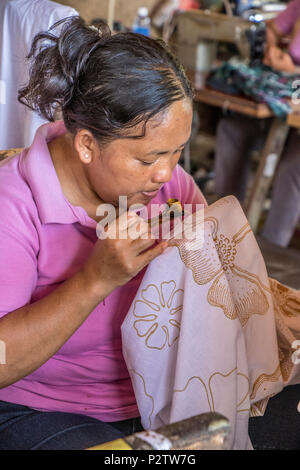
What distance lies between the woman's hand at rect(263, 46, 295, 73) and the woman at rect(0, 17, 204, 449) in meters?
2.11

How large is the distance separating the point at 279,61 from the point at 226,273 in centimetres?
220

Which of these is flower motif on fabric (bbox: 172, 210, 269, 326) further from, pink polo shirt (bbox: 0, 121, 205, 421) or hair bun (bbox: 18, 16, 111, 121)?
hair bun (bbox: 18, 16, 111, 121)

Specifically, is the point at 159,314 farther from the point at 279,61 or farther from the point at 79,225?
the point at 279,61

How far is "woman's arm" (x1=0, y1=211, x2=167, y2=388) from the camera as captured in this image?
0.95 meters

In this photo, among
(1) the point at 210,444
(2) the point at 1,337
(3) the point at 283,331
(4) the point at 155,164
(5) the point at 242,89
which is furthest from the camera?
(5) the point at 242,89

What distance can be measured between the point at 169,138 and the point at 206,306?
313mm

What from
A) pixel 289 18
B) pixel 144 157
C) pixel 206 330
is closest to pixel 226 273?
pixel 206 330

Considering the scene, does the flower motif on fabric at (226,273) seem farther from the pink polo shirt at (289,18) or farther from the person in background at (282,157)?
the pink polo shirt at (289,18)

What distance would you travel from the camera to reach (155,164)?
1.06 m

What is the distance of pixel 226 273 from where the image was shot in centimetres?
116

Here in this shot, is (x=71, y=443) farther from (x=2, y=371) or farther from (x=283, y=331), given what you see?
(x=283, y=331)

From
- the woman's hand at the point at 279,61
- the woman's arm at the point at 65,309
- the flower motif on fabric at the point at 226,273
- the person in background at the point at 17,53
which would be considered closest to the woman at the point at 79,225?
the woman's arm at the point at 65,309

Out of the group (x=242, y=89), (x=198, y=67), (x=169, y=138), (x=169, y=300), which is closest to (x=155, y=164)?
(x=169, y=138)

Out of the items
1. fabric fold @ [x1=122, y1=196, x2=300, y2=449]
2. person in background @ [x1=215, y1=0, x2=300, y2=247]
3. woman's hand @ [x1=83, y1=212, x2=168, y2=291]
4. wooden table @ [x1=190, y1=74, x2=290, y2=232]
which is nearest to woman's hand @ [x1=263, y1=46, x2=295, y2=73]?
person in background @ [x1=215, y1=0, x2=300, y2=247]
